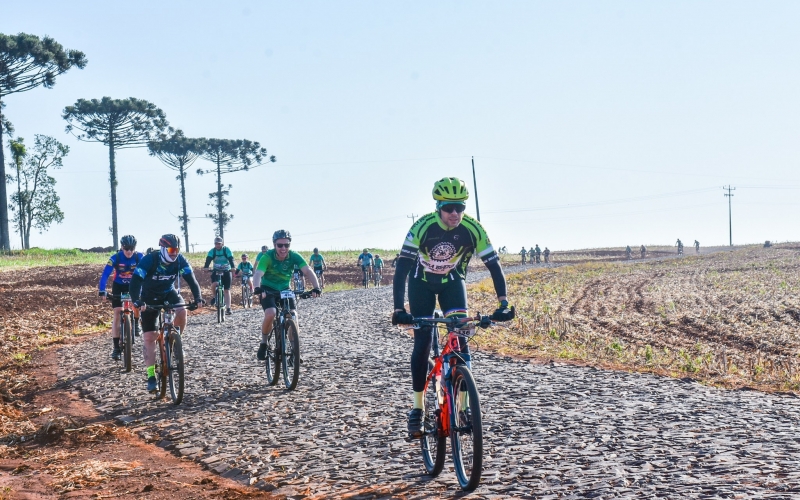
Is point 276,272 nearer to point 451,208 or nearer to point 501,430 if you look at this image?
point 501,430

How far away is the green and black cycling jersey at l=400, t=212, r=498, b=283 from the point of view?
695 cm

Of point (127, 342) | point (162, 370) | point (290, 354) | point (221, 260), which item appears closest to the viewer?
point (162, 370)

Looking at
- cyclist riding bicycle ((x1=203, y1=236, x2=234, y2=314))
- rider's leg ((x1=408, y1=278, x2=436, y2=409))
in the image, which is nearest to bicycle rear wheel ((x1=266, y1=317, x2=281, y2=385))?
rider's leg ((x1=408, y1=278, x2=436, y2=409))

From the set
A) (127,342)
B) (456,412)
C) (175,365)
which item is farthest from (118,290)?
(456,412)

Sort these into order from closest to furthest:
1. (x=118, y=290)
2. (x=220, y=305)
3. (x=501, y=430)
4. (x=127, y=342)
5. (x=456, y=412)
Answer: (x=456, y=412) → (x=501, y=430) → (x=127, y=342) → (x=118, y=290) → (x=220, y=305)

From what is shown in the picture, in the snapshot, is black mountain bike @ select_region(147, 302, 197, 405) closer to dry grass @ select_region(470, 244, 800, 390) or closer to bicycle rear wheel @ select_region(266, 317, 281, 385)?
bicycle rear wheel @ select_region(266, 317, 281, 385)

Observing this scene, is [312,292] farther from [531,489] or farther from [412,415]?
[531,489]

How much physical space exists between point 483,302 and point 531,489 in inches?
918

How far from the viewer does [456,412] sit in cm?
629

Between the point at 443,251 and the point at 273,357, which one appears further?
the point at 273,357

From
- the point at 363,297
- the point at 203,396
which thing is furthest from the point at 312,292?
the point at 363,297

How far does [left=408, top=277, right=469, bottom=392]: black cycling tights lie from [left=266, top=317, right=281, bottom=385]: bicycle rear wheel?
15.4ft

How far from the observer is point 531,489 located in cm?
609

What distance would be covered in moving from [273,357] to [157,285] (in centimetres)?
181
